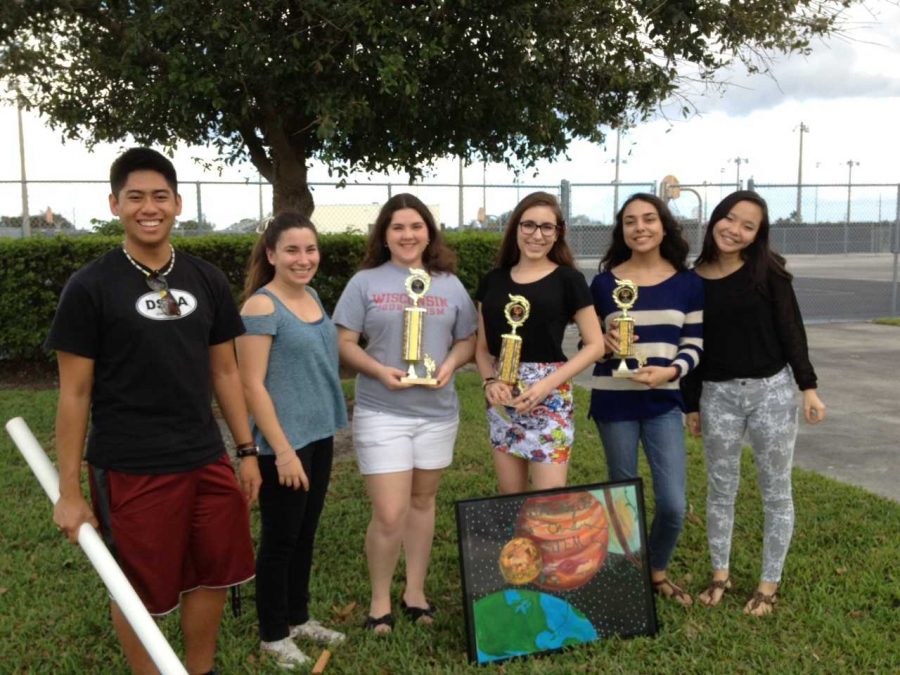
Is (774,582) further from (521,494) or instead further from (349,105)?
(349,105)

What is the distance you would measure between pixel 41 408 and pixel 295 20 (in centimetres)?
481

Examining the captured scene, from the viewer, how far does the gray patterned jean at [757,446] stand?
138 inches

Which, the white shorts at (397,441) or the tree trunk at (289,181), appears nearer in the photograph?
the white shorts at (397,441)

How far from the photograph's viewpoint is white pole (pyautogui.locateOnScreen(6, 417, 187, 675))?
73.6 inches

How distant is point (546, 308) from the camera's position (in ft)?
10.9

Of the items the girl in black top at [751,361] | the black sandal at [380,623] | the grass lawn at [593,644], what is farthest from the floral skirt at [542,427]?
the black sandal at [380,623]

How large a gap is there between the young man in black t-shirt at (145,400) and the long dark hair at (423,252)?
90cm

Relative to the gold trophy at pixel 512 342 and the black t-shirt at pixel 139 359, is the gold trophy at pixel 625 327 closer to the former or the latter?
the gold trophy at pixel 512 342

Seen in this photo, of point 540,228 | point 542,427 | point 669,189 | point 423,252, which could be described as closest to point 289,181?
point 423,252

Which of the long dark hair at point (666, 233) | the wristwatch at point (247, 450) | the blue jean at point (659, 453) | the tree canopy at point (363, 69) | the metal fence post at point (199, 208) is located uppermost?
the tree canopy at point (363, 69)

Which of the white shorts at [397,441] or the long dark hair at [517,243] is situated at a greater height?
the long dark hair at [517,243]

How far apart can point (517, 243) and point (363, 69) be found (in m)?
1.95

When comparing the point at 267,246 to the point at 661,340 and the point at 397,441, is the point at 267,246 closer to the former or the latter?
the point at 397,441

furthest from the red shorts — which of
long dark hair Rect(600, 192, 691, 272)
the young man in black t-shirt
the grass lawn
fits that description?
long dark hair Rect(600, 192, 691, 272)
